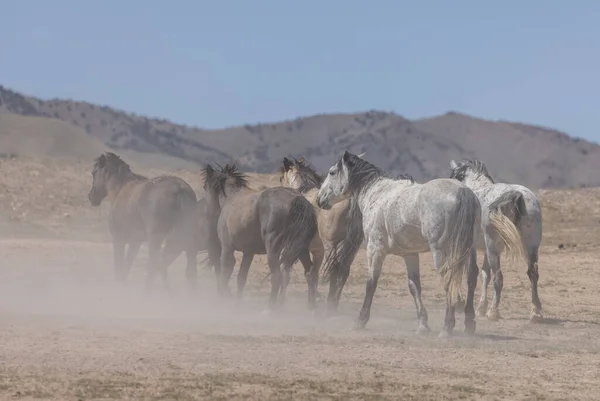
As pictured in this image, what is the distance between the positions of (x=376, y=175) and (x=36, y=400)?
22.8 ft

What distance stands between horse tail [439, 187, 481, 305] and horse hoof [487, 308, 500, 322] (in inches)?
116

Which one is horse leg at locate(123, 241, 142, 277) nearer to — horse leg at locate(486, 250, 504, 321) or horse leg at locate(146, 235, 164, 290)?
horse leg at locate(146, 235, 164, 290)

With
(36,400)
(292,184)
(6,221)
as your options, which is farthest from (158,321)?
(6,221)

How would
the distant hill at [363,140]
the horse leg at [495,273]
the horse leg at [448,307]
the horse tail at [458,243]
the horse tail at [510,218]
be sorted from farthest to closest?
the distant hill at [363,140] → the horse leg at [495,273] → the horse tail at [510,218] → the horse leg at [448,307] → the horse tail at [458,243]

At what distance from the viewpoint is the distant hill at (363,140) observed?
109 meters

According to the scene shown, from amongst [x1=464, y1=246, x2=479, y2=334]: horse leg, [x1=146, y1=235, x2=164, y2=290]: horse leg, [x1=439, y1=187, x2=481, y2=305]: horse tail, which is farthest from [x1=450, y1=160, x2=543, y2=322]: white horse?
[x1=146, y1=235, x2=164, y2=290]: horse leg

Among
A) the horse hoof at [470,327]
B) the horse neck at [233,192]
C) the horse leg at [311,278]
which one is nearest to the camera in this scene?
the horse hoof at [470,327]

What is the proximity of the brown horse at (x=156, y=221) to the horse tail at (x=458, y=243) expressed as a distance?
658 cm

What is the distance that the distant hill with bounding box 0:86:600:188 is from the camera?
109m

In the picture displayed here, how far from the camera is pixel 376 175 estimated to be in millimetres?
14609

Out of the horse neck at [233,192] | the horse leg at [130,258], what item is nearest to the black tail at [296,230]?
the horse neck at [233,192]

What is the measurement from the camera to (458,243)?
13.0 meters

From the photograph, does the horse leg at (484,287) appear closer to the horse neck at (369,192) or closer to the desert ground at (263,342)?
the desert ground at (263,342)

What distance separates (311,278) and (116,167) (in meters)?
5.35
